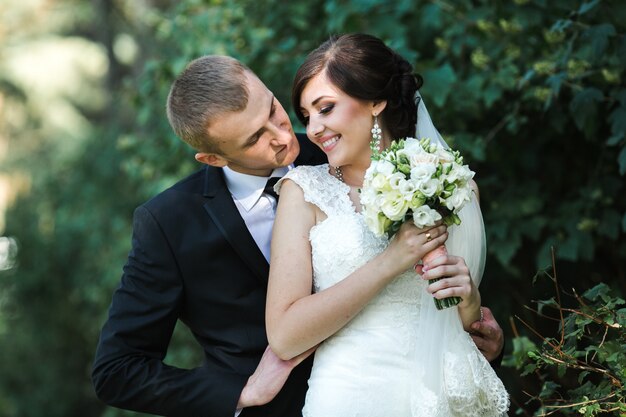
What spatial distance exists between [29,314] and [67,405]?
57.9 inches

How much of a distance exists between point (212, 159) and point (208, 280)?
50 cm

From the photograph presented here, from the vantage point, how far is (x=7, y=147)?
49.9 ft

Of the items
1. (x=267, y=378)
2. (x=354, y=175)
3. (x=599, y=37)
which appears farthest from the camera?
(x=599, y=37)

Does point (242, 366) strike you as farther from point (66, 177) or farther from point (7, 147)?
point (7, 147)

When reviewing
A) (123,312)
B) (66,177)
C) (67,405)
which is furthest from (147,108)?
(67,405)

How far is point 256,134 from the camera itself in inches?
130

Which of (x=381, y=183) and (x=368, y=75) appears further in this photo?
(x=368, y=75)

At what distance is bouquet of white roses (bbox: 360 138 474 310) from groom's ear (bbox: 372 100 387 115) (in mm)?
481

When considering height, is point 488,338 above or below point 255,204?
below

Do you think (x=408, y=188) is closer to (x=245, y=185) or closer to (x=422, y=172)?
(x=422, y=172)

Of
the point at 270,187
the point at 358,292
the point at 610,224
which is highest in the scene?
the point at 270,187

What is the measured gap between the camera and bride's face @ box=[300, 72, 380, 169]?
3.25m

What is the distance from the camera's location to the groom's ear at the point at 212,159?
11.3 feet

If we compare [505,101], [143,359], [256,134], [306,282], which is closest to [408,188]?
[306,282]
